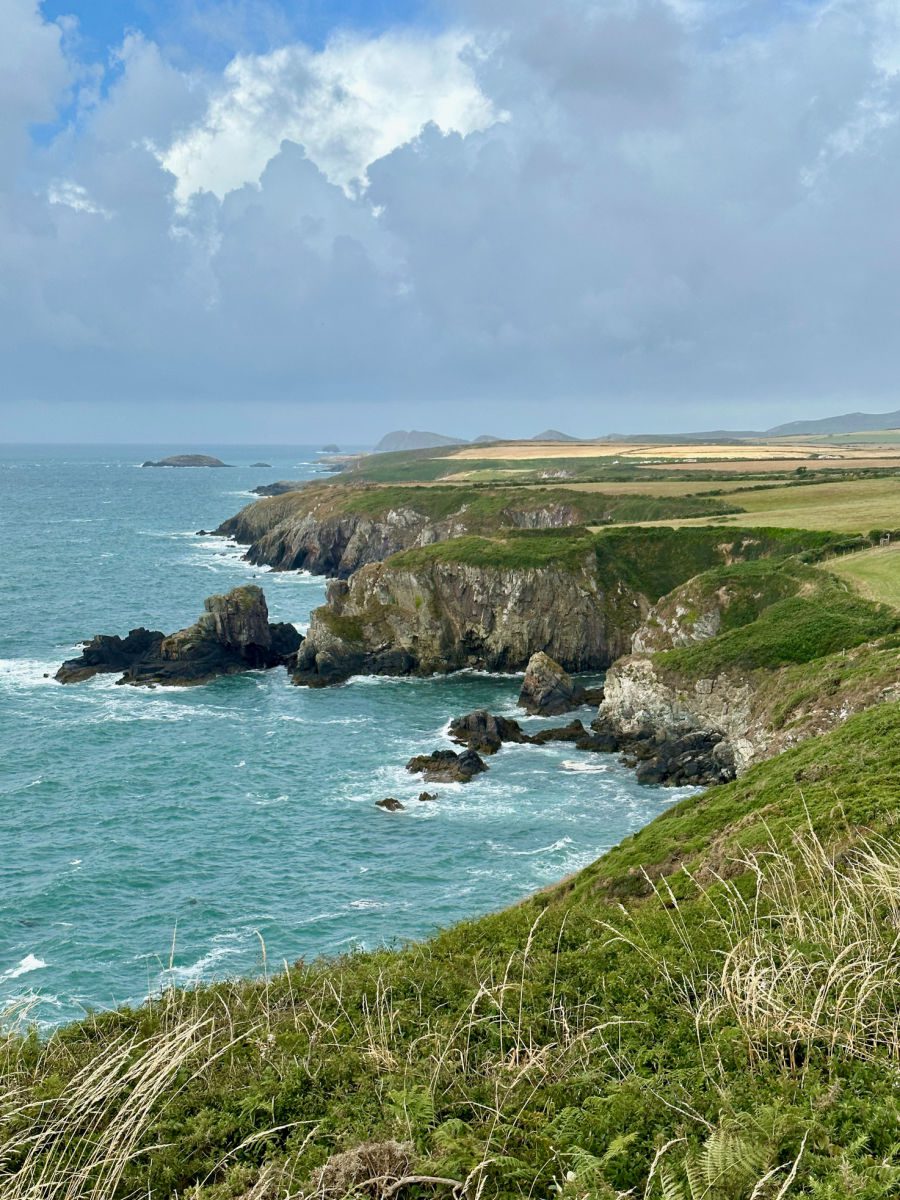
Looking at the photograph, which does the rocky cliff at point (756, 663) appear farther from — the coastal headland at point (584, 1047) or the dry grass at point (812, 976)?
the dry grass at point (812, 976)

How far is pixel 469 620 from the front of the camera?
78938 mm

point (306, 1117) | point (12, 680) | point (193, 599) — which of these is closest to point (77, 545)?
point (193, 599)

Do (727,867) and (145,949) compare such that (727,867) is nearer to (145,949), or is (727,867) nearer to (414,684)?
(145,949)

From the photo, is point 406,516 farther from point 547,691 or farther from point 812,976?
point 812,976

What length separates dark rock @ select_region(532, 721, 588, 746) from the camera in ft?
184

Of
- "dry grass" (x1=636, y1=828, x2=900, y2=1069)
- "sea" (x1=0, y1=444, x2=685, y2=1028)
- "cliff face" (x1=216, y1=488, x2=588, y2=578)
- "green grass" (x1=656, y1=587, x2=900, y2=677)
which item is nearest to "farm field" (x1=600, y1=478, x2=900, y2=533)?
"cliff face" (x1=216, y1=488, x2=588, y2=578)

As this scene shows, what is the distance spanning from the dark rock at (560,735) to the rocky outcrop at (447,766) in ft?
16.8

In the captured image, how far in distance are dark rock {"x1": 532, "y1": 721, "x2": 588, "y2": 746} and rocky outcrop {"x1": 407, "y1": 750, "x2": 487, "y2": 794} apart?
513 centimetres

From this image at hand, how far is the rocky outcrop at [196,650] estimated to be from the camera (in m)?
71.8

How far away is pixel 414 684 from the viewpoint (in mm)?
72625

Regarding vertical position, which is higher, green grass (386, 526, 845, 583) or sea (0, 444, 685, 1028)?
green grass (386, 526, 845, 583)

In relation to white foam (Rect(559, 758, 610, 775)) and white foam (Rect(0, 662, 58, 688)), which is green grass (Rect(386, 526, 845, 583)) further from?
white foam (Rect(0, 662, 58, 688))

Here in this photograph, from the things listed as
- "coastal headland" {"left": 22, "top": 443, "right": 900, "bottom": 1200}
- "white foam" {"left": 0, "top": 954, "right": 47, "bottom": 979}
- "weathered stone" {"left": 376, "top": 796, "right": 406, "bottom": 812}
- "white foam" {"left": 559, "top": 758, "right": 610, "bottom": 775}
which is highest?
"coastal headland" {"left": 22, "top": 443, "right": 900, "bottom": 1200}

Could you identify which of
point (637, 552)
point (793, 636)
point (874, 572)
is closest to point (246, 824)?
point (793, 636)
